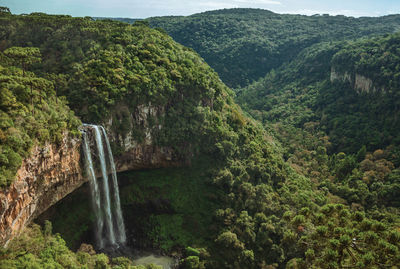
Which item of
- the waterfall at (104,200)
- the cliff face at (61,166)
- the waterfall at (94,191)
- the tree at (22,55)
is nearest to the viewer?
the cliff face at (61,166)

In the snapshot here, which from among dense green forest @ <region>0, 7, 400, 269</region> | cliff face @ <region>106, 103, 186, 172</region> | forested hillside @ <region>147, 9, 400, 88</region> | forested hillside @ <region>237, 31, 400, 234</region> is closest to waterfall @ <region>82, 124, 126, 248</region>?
dense green forest @ <region>0, 7, 400, 269</region>

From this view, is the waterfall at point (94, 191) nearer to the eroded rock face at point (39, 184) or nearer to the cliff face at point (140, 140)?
the eroded rock face at point (39, 184)

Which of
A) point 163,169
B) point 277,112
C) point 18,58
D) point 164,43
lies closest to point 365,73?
point 277,112

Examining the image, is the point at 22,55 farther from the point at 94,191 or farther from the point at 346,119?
the point at 346,119

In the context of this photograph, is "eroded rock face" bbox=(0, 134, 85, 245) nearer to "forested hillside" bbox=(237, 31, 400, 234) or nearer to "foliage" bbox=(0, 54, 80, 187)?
"foliage" bbox=(0, 54, 80, 187)

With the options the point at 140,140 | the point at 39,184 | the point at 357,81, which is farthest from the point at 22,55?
the point at 357,81

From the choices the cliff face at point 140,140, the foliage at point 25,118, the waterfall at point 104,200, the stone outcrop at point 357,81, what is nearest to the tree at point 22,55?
the foliage at point 25,118

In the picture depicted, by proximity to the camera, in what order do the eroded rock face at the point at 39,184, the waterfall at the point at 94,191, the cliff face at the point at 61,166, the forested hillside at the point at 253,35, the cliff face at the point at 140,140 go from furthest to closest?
the forested hillside at the point at 253,35 → the cliff face at the point at 140,140 → the waterfall at the point at 94,191 → the cliff face at the point at 61,166 → the eroded rock face at the point at 39,184
